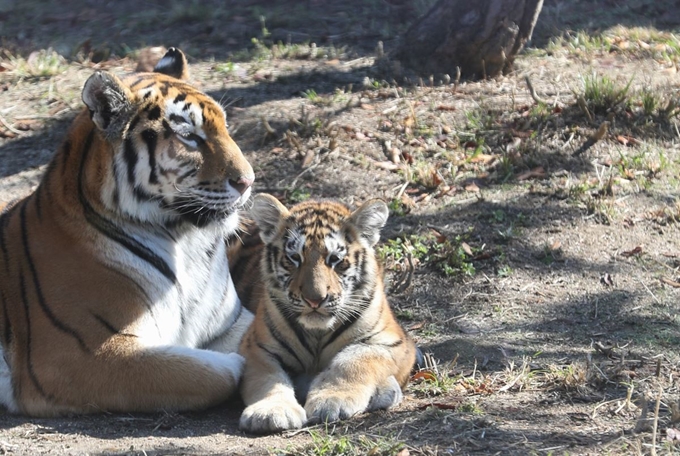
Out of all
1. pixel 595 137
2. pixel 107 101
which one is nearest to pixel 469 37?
pixel 595 137

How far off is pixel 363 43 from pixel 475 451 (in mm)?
5708

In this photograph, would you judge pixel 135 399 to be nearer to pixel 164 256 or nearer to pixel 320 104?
pixel 164 256

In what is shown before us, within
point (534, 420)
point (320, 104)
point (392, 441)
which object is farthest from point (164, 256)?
point (320, 104)

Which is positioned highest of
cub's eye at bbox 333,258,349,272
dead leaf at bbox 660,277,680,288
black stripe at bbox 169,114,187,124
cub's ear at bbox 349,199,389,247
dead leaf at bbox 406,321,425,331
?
black stripe at bbox 169,114,187,124

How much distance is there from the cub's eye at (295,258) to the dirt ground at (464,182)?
744 millimetres

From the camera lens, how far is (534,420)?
161 inches

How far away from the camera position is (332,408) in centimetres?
412

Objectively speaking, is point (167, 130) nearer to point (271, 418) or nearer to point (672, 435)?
point (271, 418)

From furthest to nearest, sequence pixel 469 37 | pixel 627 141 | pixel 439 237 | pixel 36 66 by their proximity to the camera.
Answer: pixel 36 66 → pixel 469 37 → pixel 627 141 → pixel 439 237

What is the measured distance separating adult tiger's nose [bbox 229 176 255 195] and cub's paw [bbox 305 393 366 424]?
3.24 ft

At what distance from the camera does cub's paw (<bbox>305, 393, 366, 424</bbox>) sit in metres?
4.11

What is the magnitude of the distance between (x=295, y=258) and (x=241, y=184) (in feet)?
1.33

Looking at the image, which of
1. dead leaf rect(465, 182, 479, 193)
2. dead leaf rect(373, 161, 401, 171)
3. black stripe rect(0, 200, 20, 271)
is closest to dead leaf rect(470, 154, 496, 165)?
dead leaf rect(465, 182, 479, 193)

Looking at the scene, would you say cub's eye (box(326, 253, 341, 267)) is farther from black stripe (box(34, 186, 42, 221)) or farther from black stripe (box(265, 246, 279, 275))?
black stripe (box(34, 186, 42, 221))
